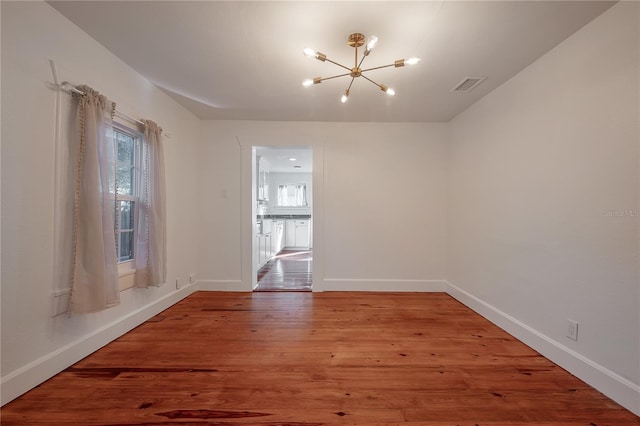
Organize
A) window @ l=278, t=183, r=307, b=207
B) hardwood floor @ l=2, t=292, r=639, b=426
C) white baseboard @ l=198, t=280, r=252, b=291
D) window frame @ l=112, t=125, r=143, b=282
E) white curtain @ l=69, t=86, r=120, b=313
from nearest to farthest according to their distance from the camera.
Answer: hardwood floor @ l=2, t=292, r=639, b=426 < white curtain @ l=69, t=86, r=120, b=313 < window frame @ l=112, t=125, r=143, b=282 < white baseboard @ l=198, t=280, r=252, b=291 < window @ l=278, t=183, r=307, b=207

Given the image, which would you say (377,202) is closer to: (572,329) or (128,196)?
(572,329)

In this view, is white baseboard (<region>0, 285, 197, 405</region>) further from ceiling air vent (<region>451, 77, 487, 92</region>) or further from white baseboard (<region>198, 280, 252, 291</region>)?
ceiling air vent (<region>451, 77, 487, 92</region>)

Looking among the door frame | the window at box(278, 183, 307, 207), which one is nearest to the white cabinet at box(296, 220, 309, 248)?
the window at box(278, 183, 307, 207)

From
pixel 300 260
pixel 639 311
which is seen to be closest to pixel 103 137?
pixel 639 311

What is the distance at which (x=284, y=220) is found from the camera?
757 cm

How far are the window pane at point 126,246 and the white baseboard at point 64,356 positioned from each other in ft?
1.73

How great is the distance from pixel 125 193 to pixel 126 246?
1.64 ft

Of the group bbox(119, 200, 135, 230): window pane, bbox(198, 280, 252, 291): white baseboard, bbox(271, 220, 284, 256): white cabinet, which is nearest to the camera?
bbox(119, 200, 135, 230): window pane

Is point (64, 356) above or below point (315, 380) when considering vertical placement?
above

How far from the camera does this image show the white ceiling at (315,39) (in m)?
1.62

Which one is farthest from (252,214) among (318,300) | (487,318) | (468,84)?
(487,318)

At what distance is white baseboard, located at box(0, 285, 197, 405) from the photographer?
1444 mm

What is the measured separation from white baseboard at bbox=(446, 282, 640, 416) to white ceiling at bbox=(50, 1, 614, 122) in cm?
A: 224

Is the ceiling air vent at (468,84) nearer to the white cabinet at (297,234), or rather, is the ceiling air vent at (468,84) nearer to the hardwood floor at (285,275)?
the hardwood floor at (285,275)
